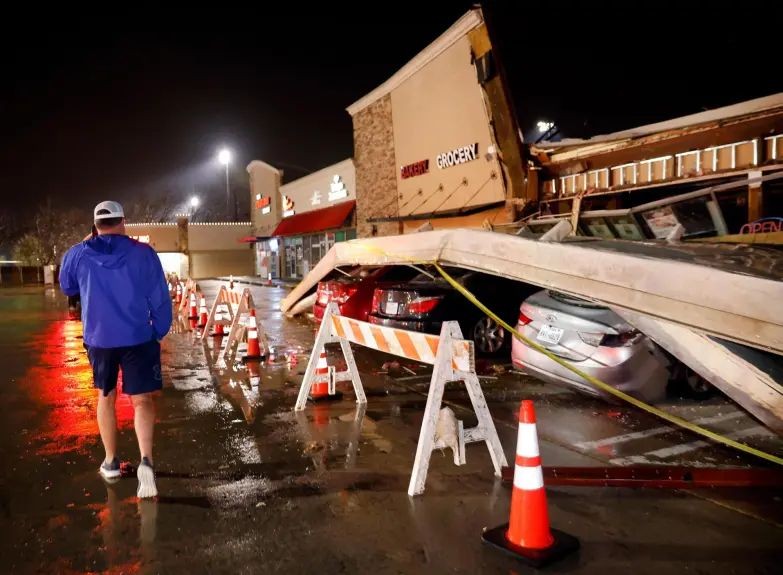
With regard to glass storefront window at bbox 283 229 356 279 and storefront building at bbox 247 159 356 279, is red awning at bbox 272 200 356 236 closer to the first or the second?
storefront building at bbox 247 159 356 279

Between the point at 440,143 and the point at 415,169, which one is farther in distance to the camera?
the point at 415,169

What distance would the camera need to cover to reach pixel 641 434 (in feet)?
17.6

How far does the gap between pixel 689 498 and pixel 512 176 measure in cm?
1341

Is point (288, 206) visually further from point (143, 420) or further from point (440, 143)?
point (143, 420)

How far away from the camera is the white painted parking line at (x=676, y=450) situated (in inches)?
186

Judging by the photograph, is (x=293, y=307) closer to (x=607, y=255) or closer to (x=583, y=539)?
(x=607, y=255)

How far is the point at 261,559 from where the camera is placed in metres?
3.24

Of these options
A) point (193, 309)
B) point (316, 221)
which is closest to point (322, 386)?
point (193, 309)

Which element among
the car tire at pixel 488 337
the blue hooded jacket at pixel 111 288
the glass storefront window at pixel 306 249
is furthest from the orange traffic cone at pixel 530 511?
the glass storefront window at pixel 306 249

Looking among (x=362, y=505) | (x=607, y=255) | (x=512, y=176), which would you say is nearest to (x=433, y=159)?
(x=512, y=176)

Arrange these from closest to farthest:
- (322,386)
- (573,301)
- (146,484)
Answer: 1. (146,484)
2. (573,301)
3. (322,386)

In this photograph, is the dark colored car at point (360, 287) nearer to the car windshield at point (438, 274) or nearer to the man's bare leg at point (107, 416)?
the car windshield at point (438, 274)

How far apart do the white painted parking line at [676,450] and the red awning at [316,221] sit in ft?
71.9

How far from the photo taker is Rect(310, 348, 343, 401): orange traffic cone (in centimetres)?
642
